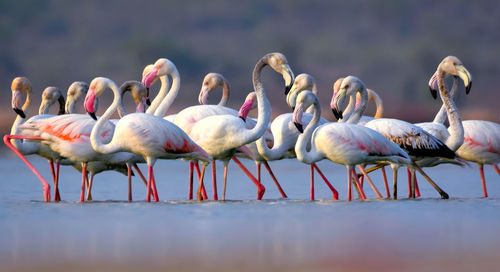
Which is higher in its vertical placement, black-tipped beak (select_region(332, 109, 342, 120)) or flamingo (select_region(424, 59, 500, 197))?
black-tipped beak (select_region(332, 109, 342, 120))

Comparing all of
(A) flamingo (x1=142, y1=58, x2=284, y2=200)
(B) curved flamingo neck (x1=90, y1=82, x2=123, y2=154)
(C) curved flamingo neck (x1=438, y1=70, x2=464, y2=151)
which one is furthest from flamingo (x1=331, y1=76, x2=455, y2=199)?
(B) curved flamingo neck (x1=90, y1=82, x2=123, y2=154)

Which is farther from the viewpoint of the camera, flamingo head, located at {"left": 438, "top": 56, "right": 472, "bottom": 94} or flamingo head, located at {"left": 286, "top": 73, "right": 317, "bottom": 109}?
flamingo head, located at {"left": 286, "top": 73, "right": 317, "bottom": 109}

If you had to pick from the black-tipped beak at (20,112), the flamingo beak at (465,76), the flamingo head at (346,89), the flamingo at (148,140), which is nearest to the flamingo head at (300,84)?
the flamingo head at (346,89)

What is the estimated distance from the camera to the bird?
31.9 feet

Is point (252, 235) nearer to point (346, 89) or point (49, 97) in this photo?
point (346, 89)

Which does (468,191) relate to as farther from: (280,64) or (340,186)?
(280,64)

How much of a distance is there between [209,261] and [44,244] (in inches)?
54.3

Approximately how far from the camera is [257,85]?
9.73 metres

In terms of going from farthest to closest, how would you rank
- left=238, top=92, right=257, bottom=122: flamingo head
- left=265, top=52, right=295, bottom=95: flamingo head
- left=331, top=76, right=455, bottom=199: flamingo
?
left=331, top=76, right=455, bottom=199: flamingo
left=238, top=92, right=257, bottom=122: flamingo head
left=265, top=52, right=295, bottom=95: flamingo head

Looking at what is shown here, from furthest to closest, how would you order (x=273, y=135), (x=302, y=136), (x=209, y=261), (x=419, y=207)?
(x=273, y=135) → (x=302, y=136) → (x=419, y=207) → (x=209, y=261)

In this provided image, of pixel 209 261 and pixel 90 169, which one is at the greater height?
pixel 90 169

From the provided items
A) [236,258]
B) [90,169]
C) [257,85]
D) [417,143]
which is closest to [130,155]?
[90,169]

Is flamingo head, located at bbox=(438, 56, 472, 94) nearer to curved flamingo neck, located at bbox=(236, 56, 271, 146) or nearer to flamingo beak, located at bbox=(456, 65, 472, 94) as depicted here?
flamingo beak, located at bbox=(456, 65, 472, 94)

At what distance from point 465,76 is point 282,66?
6.90 feet
